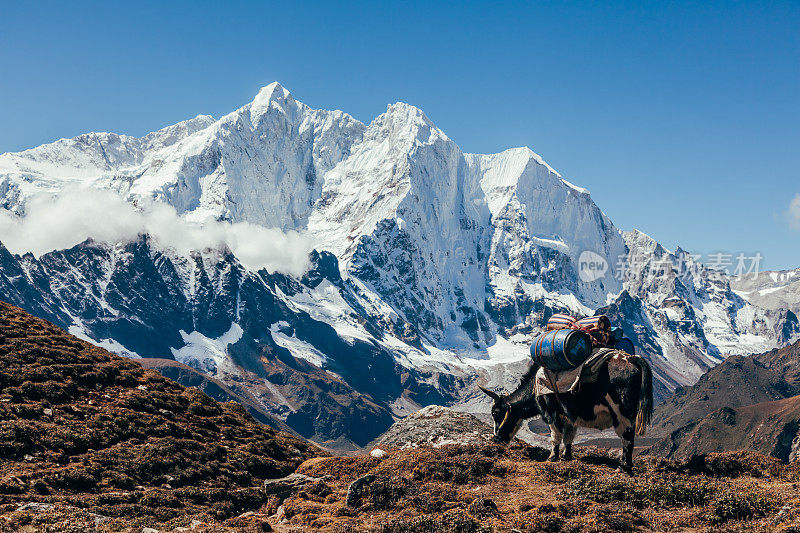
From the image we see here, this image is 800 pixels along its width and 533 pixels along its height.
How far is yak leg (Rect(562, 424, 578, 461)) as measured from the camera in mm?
26672

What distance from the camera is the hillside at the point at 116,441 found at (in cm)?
2459

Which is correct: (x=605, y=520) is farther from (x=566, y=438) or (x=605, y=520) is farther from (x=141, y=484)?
(x=141, y=484)

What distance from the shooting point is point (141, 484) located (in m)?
26.9

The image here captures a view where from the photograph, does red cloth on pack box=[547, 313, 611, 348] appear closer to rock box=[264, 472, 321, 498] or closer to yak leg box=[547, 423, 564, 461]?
yak leg box=[547, 423, 564, 461]

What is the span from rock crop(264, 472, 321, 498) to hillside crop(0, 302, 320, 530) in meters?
1.05

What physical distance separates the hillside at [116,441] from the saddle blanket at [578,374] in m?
13.8

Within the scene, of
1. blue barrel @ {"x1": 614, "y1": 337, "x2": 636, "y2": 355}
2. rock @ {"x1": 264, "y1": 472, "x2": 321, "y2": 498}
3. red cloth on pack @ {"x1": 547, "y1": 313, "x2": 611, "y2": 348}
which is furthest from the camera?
blue barrel @ {"x1": 614, "y1": 337, "x2": 636, "y2": 355}

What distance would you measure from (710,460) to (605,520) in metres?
9.09

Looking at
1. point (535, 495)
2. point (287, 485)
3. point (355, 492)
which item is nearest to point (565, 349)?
point (535, 495)

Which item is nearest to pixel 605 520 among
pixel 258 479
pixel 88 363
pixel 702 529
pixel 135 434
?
pixel 702 529

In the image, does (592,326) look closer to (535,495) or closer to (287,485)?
(535,495)

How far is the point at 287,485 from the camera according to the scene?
26766 mm

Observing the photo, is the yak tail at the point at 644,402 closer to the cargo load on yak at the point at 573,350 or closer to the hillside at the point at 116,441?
the cargo load on yak at the point at 573,350

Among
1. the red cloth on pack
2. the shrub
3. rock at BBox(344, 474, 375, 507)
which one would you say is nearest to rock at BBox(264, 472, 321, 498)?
rock at BBox(344, 474, 375, 507)
